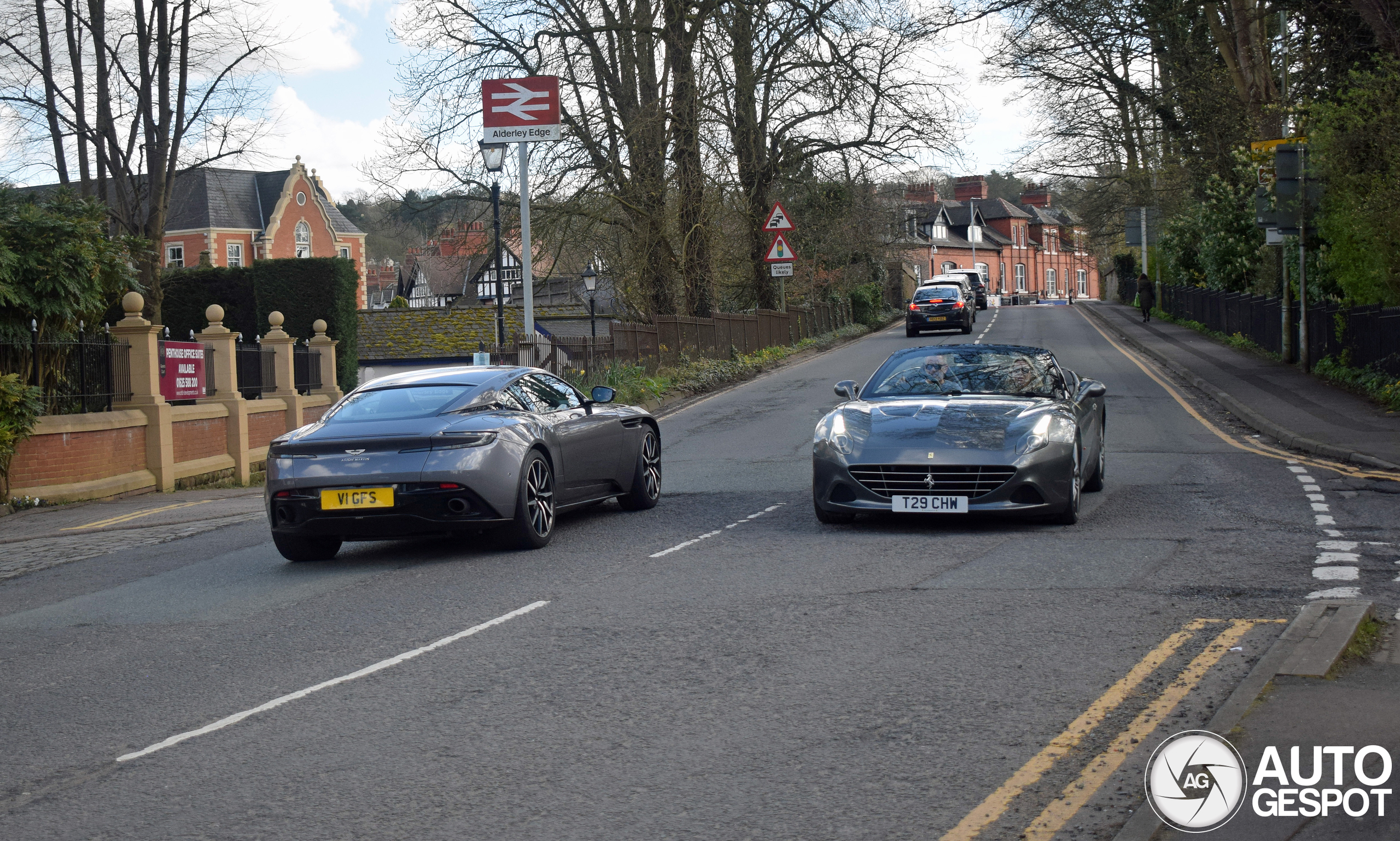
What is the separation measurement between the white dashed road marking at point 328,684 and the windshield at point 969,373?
460 centimetres

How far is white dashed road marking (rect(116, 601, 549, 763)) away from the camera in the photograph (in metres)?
5.32

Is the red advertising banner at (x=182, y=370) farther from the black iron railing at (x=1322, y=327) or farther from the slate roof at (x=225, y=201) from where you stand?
the slate roof at (x=225, y=201)

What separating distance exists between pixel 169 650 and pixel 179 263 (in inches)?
2572

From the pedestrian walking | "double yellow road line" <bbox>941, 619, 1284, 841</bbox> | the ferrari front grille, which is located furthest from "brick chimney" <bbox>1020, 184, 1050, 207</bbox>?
"double yellow road line" <bbox>941, 619, 1284, 841</bbox>

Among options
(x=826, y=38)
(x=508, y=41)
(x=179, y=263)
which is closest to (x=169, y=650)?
(x=508, y=41)

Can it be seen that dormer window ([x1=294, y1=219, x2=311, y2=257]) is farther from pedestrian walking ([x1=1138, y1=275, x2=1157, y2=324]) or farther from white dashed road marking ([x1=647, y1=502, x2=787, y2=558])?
white dashed road marking ([x1=647, y1=502, x2=787, y2=558])

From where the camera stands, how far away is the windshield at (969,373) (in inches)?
435

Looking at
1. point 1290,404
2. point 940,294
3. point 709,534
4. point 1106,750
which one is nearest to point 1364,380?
point 1290,404

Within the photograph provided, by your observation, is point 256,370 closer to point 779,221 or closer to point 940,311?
point 779,221

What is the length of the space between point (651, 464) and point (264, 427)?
11076 mm

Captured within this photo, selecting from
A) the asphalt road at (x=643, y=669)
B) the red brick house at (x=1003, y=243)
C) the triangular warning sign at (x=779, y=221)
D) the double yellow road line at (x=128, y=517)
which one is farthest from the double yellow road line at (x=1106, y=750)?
the red brick house at (x=1003, y=243)

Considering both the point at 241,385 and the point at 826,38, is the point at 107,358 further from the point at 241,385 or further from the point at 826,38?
the point at 826,38

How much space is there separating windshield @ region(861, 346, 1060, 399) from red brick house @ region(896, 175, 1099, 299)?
87419 millimetres

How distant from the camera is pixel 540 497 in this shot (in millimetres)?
9984
